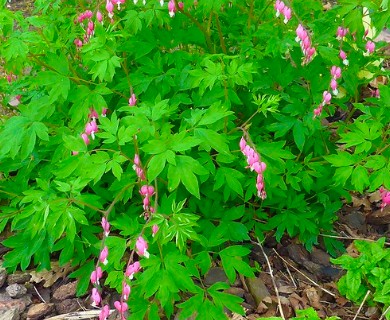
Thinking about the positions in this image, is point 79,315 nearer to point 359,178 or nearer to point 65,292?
point 65,292

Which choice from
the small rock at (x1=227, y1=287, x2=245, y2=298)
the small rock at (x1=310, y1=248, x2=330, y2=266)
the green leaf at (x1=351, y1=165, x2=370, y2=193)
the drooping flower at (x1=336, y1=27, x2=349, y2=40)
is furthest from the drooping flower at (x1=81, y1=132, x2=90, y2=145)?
the small rock at (x1=310, y1=248, x2=330, y2=266)

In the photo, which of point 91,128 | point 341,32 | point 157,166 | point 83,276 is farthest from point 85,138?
point 341,32

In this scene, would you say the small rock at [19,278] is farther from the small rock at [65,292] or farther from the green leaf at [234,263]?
the green leaf at [234,263]

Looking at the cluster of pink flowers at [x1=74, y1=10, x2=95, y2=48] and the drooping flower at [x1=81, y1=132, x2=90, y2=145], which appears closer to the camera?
the drooping flower at [x1=81, y1=132, x2=90, y2=145]

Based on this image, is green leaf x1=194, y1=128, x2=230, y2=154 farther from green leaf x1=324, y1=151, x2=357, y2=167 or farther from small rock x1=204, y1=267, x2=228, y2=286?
small rock x1=204, y1=267, x2=228, y2=286

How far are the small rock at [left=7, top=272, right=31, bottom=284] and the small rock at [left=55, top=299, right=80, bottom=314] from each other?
0.33 meters

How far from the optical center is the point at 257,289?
142 inches

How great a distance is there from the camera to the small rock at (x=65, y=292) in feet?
12.0

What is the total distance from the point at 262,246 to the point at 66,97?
1716 millimetres

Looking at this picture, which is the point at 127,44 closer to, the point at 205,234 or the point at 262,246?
the point at 205,234

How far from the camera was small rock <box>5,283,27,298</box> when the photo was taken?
3.67m

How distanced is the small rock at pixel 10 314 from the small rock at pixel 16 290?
0.16 m

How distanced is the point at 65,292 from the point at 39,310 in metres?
0.21

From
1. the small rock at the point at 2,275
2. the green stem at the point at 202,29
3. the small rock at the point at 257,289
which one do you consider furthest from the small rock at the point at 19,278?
the green stem at the point at 202,29
